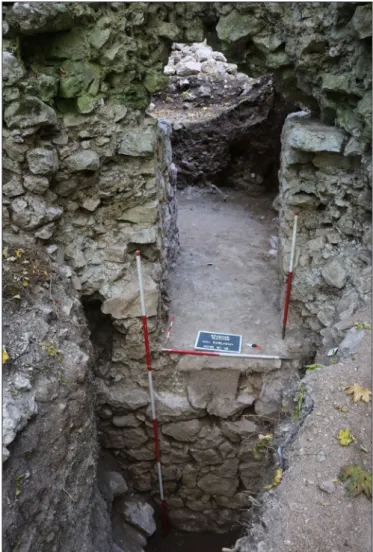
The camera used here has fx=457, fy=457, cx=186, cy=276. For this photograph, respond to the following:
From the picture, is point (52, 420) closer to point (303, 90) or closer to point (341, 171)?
point (341, 171)

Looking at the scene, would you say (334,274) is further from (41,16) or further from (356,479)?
(41,16)

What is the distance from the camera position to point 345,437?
340 centimetres

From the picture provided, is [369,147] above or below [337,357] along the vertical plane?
above

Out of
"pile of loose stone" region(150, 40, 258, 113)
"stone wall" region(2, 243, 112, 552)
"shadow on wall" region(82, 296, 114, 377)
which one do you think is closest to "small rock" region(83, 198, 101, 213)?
"stone wall" region(2, 243, 112, 552)

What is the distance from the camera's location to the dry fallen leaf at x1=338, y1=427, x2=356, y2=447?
337 centimetres

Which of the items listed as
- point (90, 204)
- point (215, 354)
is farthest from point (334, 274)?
point (90, 204)

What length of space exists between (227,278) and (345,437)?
13.0 ft

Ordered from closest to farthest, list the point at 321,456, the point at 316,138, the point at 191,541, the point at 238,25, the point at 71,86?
the point at 321,456, the point at 71,86, the point at 238,25, the point at 316,138, the point at 191,541

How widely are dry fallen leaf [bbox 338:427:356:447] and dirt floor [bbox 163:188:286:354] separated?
7.41ft

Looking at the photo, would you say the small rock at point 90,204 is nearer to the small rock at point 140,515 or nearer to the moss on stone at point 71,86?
the moss on stone at point 71,86

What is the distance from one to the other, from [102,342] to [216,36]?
4.02 metres

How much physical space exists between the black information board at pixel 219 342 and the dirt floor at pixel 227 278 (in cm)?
9

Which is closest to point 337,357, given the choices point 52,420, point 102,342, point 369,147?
point 369,147

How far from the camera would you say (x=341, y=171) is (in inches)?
210
